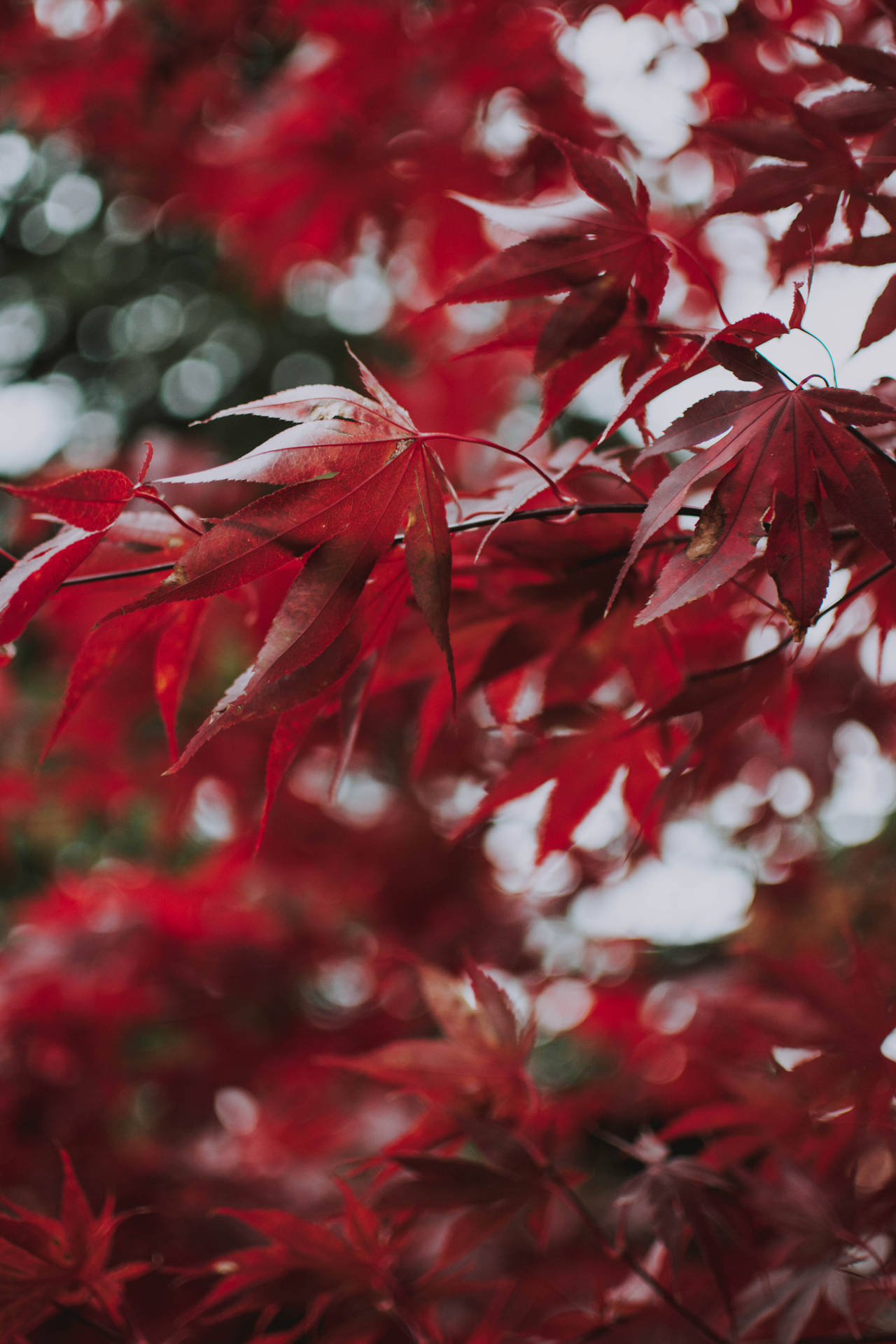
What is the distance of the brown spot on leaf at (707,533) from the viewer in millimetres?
412

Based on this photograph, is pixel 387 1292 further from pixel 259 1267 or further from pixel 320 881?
pixel 320 881

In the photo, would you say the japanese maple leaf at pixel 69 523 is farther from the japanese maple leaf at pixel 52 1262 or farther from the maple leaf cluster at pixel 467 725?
the japanese maple leaf at pixel 52 1262

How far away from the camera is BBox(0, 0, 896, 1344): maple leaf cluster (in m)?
0.45

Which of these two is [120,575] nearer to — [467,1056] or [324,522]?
[324,522]

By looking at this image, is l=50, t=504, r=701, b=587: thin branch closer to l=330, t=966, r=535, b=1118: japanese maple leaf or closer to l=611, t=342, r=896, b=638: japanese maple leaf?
l=611, t=342, r=896, b=638: japanese maple leaf

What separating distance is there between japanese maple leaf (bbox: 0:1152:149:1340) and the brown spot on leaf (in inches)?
20.1

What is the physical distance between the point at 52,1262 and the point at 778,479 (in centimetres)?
64

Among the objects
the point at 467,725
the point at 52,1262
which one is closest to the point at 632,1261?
the point at 52,1262

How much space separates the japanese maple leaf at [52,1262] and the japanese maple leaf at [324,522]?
392 millimetres

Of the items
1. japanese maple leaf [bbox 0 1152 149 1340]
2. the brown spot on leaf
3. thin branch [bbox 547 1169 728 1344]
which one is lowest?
thin branch [bbox 547 1169 728 1344]

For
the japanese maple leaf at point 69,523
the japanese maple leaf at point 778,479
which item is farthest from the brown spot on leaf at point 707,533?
the japanese maple leaf at point 69,523

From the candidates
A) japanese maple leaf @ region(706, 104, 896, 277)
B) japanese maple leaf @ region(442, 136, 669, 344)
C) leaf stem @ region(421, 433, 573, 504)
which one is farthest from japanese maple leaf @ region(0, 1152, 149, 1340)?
japanese maple leaf @ region(706, 104, 896, 277)

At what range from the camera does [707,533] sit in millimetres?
418

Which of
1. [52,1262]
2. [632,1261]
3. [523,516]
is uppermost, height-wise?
[523,516]
